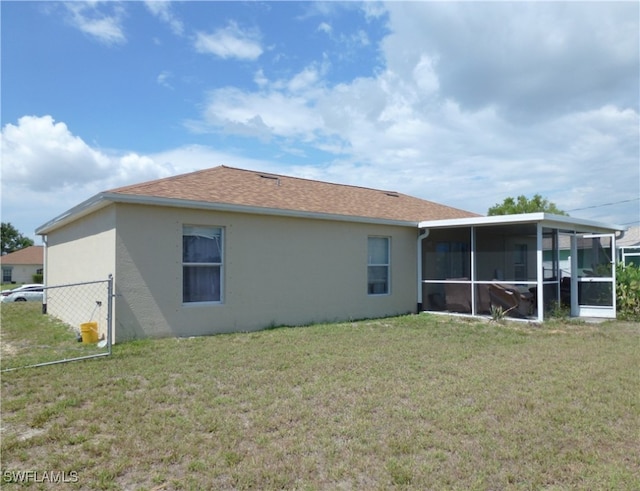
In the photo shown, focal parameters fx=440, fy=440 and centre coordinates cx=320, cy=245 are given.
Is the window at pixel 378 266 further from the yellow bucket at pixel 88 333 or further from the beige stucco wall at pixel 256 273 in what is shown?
the yellow bucket at pixel 88 333

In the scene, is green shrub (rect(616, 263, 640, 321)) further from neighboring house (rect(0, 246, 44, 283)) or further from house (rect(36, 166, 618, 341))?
neighboring house (rect(0, 246, 44, 283))

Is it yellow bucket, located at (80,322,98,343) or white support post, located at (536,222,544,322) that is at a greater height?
white support post, located at (536,222,544,322)

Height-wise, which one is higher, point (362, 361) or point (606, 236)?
point (606, 236)

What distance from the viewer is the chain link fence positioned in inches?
262

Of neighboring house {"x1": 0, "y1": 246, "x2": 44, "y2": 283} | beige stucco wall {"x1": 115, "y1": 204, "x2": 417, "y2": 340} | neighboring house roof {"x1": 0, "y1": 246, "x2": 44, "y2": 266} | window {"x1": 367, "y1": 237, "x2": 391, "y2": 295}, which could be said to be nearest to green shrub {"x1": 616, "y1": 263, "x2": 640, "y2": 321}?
beige stucco wall {"x1": 115, "y1": 204, "x2": 417, "y2": 340}

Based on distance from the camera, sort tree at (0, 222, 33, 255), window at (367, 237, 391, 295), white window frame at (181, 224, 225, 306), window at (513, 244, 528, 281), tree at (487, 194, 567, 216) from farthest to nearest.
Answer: tree at (0, 222, 33, 255), tree at (487, 194, 567, 216), window at (367, 237, 391, 295), window at (513, 244, 528, 281), white window frame at (181, 224, 225, 306)

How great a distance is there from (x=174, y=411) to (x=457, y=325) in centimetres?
742

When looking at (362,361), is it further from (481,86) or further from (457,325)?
(481,86)

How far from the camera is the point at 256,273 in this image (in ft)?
31.3

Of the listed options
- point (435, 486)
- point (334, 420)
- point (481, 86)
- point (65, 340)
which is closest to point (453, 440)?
point (435, 486)

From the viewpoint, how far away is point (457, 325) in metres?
10.2

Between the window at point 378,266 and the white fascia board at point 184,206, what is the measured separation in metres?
0.62

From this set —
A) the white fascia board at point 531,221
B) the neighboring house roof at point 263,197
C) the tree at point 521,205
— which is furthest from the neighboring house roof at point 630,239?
the tree at point 521,205

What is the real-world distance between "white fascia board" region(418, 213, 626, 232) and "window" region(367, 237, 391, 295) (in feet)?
4.33
